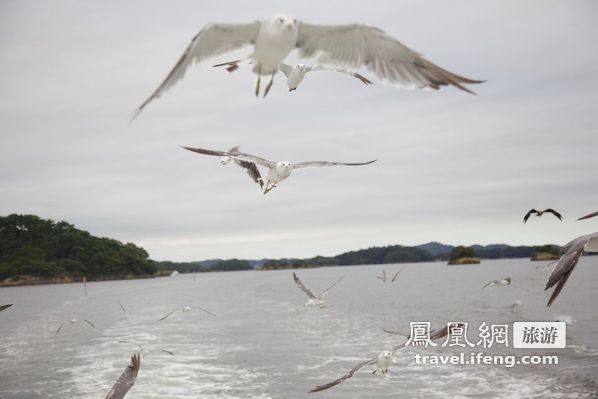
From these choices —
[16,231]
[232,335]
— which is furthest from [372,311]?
[16,231]

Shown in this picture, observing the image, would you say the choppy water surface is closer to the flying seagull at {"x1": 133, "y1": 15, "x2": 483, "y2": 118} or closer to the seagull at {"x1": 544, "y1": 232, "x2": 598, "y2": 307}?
the seagull at {"x1": 544, "y1": 232, "x2": 598, "y2": 307}

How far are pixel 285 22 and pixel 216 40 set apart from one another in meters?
1.07

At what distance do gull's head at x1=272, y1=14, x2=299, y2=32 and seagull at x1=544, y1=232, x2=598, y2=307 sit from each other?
2966 millimetres

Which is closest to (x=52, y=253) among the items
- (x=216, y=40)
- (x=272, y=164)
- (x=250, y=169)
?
(x=250, y=169)

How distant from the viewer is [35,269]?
122 metres

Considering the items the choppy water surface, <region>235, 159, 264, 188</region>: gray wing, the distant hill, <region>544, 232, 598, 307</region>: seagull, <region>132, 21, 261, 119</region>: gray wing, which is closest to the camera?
<region>544, 232, 598, 307</region>: seagull

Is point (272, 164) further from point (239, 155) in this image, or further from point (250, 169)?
point (250, 169)

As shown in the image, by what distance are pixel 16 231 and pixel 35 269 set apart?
1135 centimetres

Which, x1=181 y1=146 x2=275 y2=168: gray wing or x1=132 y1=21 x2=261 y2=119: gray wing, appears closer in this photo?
x1=132 y1=21 x2=261 y2=119: gray wing

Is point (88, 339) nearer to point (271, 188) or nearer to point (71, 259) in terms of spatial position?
point (271, 188)

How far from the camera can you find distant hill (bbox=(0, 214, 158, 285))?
121688 mm

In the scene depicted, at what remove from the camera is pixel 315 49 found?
5.96 m

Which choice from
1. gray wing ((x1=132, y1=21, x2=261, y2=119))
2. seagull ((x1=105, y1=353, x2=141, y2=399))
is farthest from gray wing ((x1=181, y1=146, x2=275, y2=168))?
seagull ((x1=105, y1=353, x2=141, y2=399))

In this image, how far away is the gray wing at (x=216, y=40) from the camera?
209 inches
